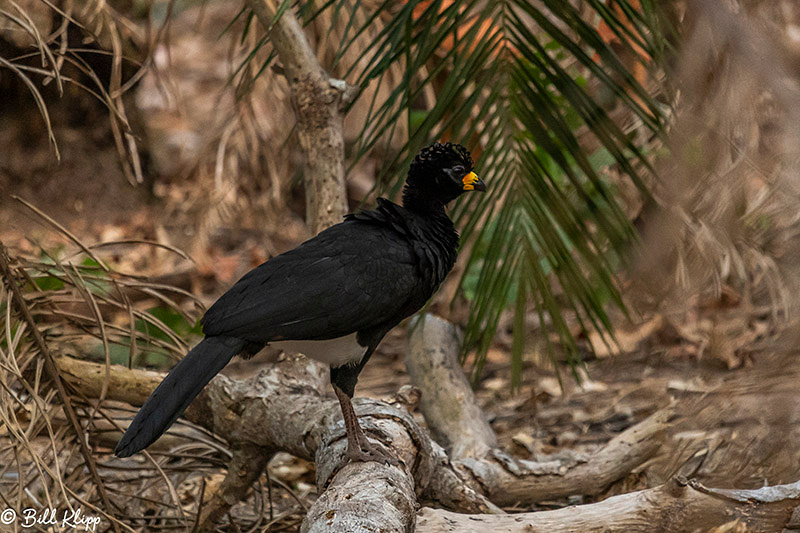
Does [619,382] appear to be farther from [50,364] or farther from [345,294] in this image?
[50,364]

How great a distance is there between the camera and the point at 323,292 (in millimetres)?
2299

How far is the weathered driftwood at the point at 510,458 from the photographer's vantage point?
9.67 ft

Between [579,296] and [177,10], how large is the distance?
563cm

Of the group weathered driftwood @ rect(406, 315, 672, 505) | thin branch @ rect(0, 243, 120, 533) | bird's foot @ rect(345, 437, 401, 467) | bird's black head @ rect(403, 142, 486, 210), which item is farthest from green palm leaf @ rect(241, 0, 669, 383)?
thin branch @ rect(0, 243, 120, 533)

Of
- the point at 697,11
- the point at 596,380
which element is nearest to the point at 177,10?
the point at 596,380

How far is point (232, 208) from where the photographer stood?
228 inches

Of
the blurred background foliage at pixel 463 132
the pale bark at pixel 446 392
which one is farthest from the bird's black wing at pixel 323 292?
the pale bark at pixel 446 392

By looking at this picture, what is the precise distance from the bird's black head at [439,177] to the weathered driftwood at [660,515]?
1002mm

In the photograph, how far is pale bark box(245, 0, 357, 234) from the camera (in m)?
2.94

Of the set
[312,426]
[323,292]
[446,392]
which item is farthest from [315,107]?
[446,392]

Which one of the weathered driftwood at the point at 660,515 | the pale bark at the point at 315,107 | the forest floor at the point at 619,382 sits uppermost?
the pale bark at the point at 315,107

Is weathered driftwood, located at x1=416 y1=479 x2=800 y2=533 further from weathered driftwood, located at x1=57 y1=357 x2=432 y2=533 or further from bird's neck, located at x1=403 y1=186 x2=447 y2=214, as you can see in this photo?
bird's neck, located at x1=403 y1=186 x2=447 y2=214

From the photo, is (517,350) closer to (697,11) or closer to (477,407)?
(477,407)

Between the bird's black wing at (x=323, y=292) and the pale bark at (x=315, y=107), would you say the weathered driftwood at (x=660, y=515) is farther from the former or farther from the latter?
the pale bark at (x=315, y=107)
